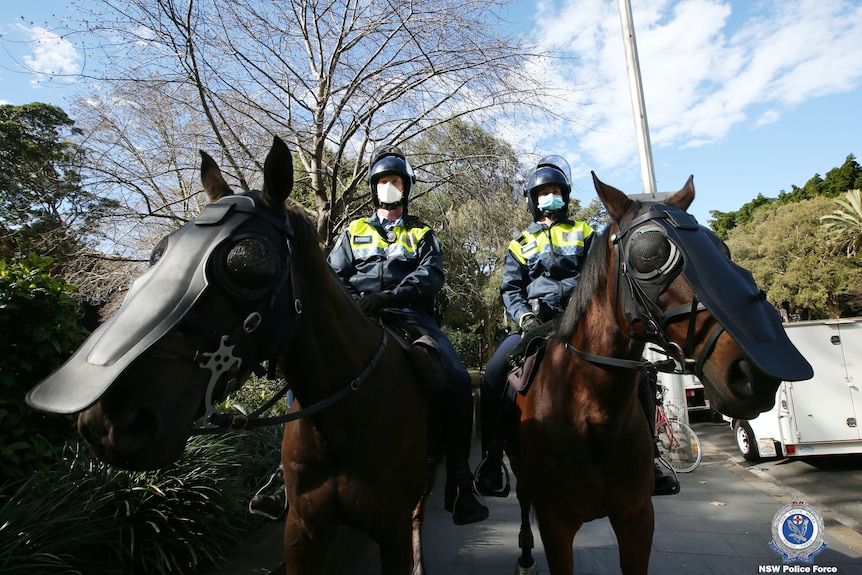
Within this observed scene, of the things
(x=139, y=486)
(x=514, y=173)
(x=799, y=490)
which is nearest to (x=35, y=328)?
(x=139, y=486)

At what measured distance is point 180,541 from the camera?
3.28 metres

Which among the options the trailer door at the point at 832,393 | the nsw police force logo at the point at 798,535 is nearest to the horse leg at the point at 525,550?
the nsw police force logo at the point at 798,535

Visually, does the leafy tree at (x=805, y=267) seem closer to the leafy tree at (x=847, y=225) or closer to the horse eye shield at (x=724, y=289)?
the leafy tree at (x=847, y=225)

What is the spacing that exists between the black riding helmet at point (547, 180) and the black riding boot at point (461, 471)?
5.80 ft

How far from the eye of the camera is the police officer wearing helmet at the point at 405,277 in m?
2.99

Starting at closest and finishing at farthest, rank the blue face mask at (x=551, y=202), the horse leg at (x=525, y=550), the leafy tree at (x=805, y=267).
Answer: the blue face mask at (x=551, y=202)
the horse leg at (x=525, y=550)
the leafy tree at (x=805, y=267)

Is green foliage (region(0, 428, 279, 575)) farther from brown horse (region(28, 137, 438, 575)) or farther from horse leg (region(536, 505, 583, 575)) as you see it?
horse leg (region(536, 505, 583, 575))

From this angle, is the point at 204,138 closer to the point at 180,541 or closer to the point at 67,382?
the point at 180,541

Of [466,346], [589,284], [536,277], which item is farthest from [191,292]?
[466,346]

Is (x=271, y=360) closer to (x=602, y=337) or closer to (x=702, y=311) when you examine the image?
(x=602, y=337)

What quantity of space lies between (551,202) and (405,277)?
4.48 feet

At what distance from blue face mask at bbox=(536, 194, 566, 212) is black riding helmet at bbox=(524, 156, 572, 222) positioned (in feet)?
0.10

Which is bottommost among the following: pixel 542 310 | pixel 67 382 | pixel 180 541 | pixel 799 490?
pixel 799 490

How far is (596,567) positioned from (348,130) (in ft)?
21.7
